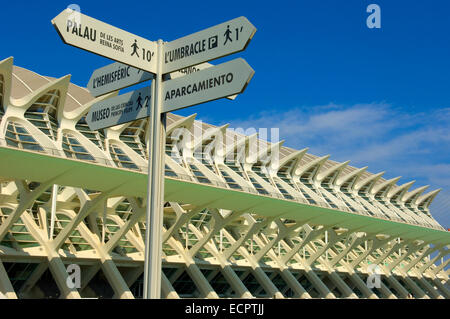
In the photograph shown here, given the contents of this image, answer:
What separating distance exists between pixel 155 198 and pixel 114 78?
2020 mm

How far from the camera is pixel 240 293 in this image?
34281 mm

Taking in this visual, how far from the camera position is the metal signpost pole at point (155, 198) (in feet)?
23.1

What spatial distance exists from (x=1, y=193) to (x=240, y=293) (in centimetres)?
1536

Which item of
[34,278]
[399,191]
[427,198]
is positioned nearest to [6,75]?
[34,278]

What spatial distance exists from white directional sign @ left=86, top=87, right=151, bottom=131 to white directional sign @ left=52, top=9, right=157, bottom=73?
0.51 m

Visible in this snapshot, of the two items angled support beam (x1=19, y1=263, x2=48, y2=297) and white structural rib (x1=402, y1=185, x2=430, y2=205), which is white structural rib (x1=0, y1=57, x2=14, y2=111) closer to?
angled support beam (x1=19, y1=263, x2=48, y2=297)

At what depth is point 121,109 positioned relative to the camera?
26.7 ft

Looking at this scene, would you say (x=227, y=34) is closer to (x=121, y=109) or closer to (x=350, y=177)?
(x=121, y=109)

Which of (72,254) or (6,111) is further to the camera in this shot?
(6,111)

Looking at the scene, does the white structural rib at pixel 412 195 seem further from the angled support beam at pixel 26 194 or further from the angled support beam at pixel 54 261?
the angled support beam at pixel 26 194

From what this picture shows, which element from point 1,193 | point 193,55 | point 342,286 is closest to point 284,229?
point 342,286

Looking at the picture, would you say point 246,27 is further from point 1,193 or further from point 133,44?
point 1,193

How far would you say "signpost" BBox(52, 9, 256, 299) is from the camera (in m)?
7.03

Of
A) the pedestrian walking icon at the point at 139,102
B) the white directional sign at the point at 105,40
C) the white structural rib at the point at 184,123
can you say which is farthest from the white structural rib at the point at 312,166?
the white directional sign at the point at 105,40
